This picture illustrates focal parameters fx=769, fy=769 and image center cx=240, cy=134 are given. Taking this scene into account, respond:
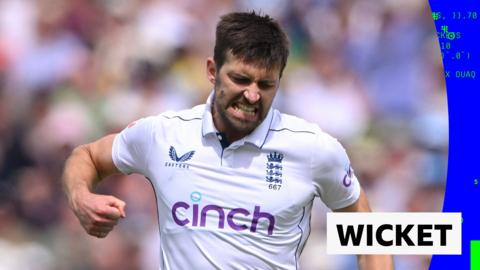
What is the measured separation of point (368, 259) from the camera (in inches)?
127

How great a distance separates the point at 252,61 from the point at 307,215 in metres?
0.69

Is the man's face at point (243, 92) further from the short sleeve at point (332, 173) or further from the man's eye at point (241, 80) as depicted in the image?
the short sleeve at point (332, 173)

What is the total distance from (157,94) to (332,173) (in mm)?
2466

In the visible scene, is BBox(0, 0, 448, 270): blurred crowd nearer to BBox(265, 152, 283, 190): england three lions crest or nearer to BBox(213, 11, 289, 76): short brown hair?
BBox(265, 152, 283, 190): england three lions crest

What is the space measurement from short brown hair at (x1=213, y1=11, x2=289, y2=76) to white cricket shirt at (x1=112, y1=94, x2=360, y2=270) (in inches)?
10.8

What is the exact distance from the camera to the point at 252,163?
304 centimetres

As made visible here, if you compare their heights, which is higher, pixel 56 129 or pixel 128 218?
pixel 56 129

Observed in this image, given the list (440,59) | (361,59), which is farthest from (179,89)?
(440,59)

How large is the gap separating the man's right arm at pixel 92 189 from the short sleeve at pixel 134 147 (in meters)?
0.04

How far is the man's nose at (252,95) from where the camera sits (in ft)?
9.21

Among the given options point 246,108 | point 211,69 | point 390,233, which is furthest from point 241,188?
point 390,233

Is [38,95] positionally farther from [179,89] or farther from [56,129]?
[179,89]

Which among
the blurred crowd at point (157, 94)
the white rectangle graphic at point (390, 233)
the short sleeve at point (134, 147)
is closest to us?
the short sleeve at point (134, 147)

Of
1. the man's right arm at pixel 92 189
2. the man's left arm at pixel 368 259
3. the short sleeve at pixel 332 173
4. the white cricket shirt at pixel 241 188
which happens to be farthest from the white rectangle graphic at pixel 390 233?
the man's right arm at pixel 92 189
